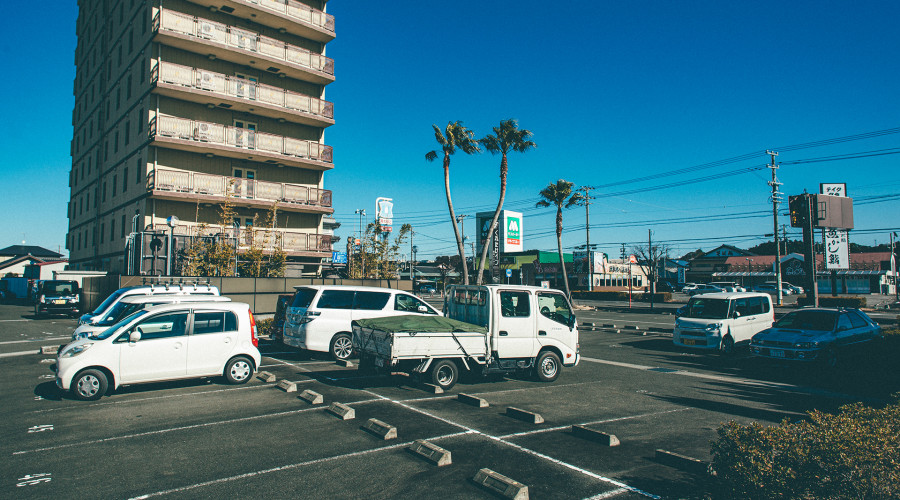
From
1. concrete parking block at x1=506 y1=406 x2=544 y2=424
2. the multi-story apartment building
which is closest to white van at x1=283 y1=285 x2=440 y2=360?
concrete parking block at x1=506 y1=406 x2=544 y2=424

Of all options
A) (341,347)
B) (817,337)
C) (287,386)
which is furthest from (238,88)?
(817,337)

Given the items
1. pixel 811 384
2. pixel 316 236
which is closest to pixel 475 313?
pixel 811 384

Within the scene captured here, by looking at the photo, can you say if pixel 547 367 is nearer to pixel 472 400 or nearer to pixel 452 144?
pixel 472 400

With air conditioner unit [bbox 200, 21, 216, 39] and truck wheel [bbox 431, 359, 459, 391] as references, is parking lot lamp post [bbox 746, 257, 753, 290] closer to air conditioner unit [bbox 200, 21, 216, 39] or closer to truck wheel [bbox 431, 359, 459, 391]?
air conditioner unit [bbox 200, 21, 216, 39]

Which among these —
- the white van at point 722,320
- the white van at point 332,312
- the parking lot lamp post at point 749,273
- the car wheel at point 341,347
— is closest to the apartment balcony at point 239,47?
the white van at point 332,312

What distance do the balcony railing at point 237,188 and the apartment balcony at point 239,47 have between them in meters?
6.70

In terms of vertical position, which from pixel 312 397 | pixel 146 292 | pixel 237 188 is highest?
pixel 237 188

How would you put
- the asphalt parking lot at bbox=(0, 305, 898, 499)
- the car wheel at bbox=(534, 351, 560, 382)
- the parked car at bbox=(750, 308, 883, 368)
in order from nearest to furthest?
the asphalt parking lot at bbox=(0, 305, 898, 499)
the car wheel at bbox=(534, 351, 560, 382)
the parked car at bbox=(750, 308, 883, 368)

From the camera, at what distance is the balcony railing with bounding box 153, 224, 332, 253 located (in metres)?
26.7

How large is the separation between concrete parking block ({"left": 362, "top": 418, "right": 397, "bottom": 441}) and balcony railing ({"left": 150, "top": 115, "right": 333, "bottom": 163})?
2417cm

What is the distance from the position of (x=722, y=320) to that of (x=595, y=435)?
11.2m

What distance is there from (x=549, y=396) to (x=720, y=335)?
861cm

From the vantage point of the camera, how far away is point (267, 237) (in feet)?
90.1

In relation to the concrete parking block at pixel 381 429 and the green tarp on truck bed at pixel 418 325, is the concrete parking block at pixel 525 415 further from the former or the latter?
the green tarp on truck bed at pixel 418 325
